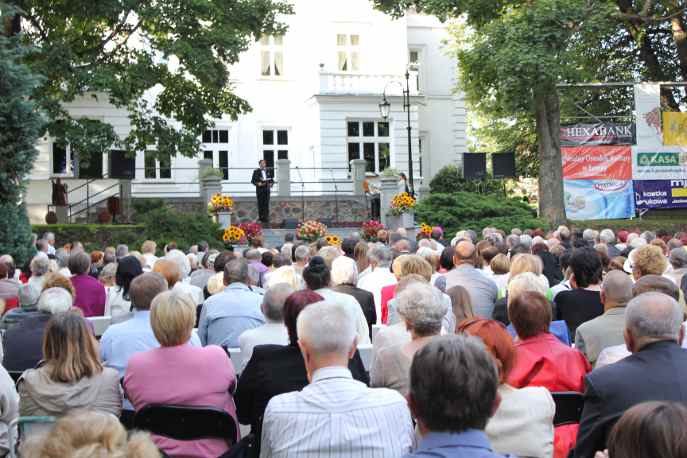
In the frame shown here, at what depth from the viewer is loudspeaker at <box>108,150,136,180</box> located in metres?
25.6

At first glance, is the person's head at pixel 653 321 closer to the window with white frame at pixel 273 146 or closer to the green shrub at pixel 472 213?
the green shrub at pixel 472 213

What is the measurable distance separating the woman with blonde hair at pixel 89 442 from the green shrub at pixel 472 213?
2004 cm

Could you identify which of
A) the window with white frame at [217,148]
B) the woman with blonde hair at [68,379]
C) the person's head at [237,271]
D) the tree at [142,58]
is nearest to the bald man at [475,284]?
the person's head at [237,271]

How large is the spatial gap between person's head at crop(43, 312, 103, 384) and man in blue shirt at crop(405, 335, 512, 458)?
2.46 metres

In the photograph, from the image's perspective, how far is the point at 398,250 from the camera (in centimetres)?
1134

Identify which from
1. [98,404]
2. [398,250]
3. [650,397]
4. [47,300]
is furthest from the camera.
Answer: [398,250]

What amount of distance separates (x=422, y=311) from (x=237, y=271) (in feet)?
9.58

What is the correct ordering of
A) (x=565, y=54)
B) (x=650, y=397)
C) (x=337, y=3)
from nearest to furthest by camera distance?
(x=650, y=397), (x=565, y=54), (x=337, y=3)

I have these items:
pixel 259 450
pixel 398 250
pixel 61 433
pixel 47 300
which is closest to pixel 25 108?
pixel 398 250

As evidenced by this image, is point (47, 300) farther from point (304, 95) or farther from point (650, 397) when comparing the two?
point (304, 95)

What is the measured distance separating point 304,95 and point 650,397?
3313 cm

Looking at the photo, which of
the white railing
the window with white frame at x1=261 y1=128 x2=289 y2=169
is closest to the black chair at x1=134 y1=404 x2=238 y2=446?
the white railing

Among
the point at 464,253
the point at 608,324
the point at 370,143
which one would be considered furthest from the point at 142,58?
the point at 608,324

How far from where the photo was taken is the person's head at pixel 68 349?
4730 millimetres
